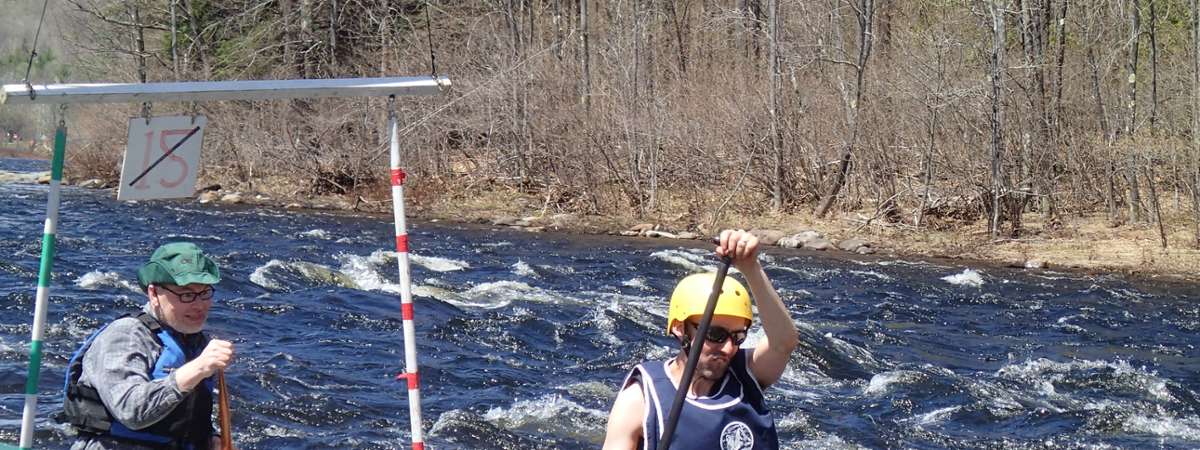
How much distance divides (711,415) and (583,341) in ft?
30.1

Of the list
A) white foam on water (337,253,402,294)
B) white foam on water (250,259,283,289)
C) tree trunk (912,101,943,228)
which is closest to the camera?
white foam on water (250,259,283,289)

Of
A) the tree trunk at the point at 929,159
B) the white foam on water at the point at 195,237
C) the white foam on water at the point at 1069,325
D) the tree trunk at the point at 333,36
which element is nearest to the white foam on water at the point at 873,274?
the white foam on water at the point at 1069,325

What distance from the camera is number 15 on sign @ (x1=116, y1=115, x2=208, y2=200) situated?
15.0 ft

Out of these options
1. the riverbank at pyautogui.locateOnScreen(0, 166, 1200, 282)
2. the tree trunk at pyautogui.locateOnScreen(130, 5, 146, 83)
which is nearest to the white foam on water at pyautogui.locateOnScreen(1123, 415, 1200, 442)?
the riverbank at pyautogui.locateOnScreen(0, 166, 1200, 282)

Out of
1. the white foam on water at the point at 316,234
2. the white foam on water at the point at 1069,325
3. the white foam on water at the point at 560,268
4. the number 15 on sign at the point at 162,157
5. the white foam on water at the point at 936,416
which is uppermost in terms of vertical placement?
the number 15 on sign at the point at 162,157

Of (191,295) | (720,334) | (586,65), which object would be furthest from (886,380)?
(586,65)

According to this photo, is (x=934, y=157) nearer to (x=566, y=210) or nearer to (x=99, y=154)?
(x=566, y=210)

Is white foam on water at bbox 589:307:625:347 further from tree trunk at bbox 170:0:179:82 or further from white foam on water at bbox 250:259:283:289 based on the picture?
tree trunk at bbox 170:0:179:82

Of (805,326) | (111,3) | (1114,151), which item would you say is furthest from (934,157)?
(111,3)

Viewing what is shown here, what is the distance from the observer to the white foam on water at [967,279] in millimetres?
17734

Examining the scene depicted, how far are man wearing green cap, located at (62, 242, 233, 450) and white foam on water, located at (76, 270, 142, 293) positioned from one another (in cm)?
1012

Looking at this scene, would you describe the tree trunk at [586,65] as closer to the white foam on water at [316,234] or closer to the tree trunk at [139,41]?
→ the white foam on water at [316,234]

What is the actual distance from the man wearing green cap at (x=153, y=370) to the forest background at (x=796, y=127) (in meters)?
16.8

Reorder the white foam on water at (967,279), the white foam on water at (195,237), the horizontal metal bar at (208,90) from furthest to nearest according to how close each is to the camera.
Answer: the white foam on water at (195,237), the white foam on water at (967,279), the horizontal metal bar at (208,90)
